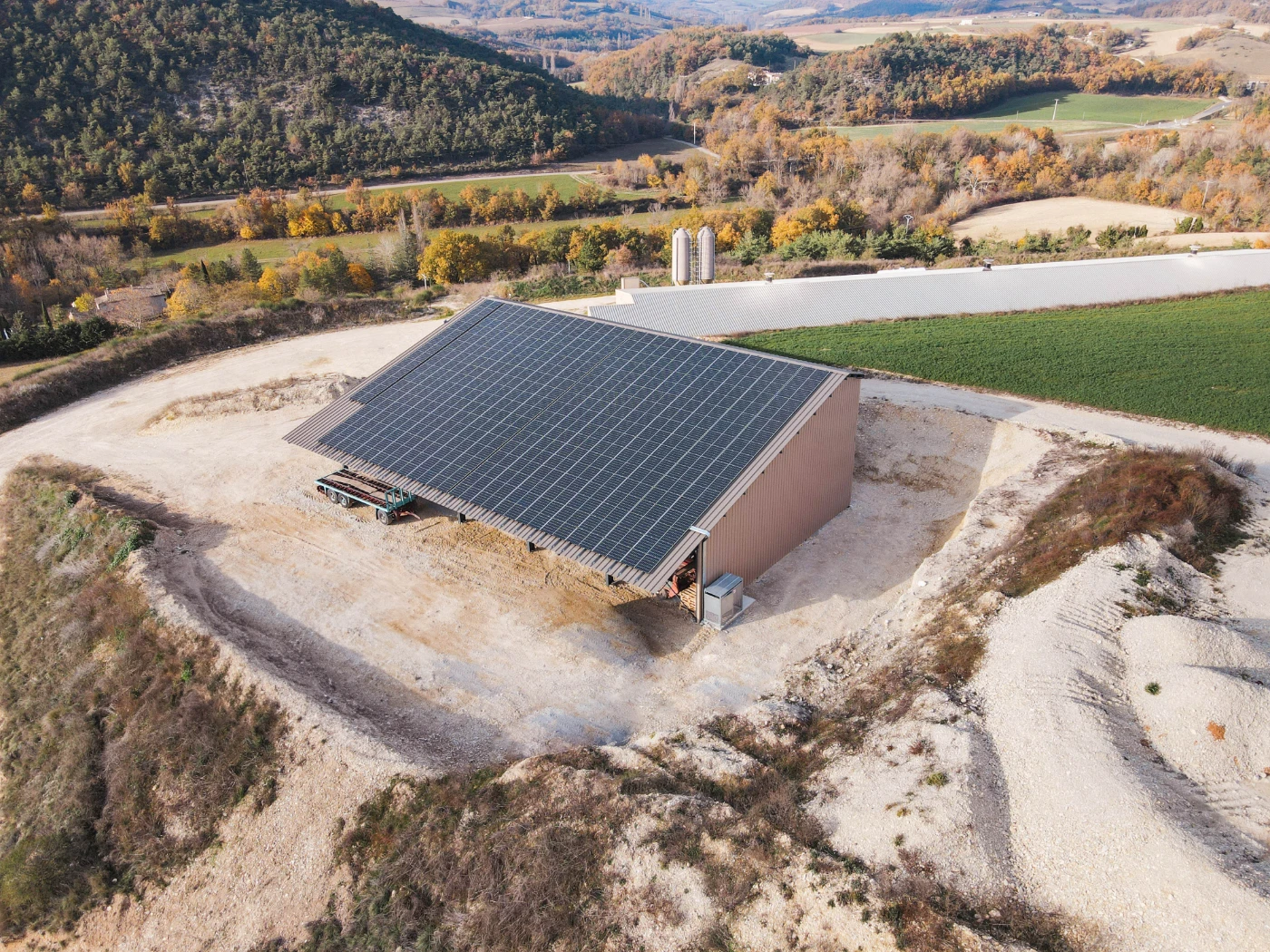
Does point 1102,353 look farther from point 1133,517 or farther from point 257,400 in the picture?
point 257,400

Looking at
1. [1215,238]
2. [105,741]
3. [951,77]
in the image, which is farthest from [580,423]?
[951,77]

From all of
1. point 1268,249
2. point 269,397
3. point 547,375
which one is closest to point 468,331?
point 547,375

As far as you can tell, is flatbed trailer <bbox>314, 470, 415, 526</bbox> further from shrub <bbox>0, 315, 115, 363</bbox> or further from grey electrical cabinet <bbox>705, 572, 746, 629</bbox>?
shrub <bbox>0, 315, 115, 363</bbox>

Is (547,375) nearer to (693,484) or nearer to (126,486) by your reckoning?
(693,484)

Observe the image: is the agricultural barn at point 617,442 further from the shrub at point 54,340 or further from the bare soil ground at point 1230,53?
the bare soil ground at point 1230,53

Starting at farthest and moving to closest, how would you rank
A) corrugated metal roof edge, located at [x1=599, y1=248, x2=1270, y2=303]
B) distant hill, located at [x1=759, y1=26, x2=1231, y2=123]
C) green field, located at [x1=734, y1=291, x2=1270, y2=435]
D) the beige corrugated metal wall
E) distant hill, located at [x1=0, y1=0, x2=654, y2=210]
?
distant hill, located at [x1=759, y1=26, x2=1231, y2=123] → distant hill, located at [x1=0, y1=0, x2=654, y2=210] → corrugated metal roof edge, located at [x1=599, y1=248, x2=1270, y2=303] → green field, located at [x1=734, y1=291, x2=1270, y2=435] → the beige corrugated metal wall

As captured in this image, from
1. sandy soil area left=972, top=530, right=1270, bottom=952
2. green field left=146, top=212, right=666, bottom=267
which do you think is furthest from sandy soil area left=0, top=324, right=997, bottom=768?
green field left=146, top=212, right=666, bottom=267
